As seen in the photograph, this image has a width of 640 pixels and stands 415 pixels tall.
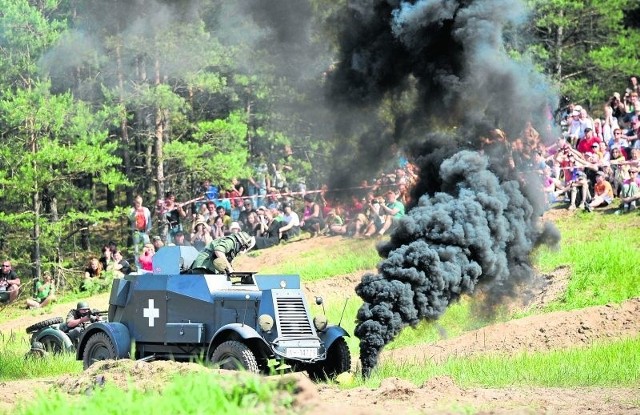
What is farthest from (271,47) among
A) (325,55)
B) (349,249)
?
(349,249)

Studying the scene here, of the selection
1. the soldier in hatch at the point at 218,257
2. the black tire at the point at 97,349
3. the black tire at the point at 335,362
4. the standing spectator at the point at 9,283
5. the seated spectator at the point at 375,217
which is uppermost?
the seated spectator at the point at 375,217

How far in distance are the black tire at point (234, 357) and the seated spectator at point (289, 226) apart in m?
16.4

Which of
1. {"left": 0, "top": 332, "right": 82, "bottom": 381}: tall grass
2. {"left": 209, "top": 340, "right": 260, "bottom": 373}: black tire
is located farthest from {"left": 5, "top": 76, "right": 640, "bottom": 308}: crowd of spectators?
{"left": 209, "top": 340, "right": 260, "bottom": 373}: black tire

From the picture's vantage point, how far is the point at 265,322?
16344 millimetres

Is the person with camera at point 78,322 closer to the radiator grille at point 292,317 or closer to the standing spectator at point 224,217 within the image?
the radiator grille at point 292,317

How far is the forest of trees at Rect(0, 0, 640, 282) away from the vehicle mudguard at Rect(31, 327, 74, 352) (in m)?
7.49

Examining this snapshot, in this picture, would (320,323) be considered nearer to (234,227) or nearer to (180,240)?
(234,227)

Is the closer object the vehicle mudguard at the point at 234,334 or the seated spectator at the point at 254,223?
the vehicle mudguard at the point at 234,334

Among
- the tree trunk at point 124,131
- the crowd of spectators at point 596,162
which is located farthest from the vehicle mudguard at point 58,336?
the tree trunk at point 124,131

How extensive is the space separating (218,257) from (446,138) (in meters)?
4.35

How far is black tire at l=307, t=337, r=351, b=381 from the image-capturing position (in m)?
16.9

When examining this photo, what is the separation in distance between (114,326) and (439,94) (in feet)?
20.9

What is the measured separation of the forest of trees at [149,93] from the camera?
32.4 metres

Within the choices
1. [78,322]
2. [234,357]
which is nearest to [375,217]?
[78,322]
